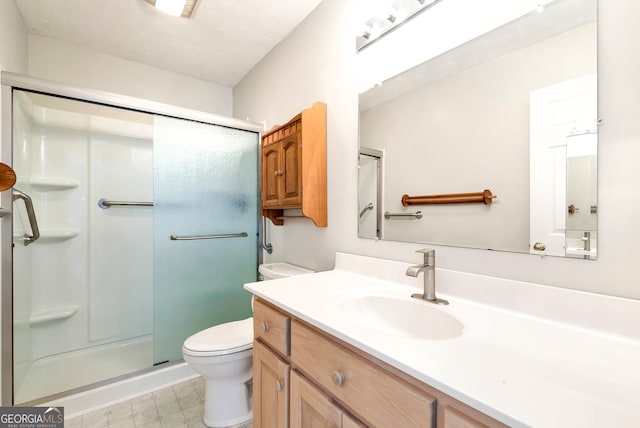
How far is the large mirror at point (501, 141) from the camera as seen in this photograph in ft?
2.53

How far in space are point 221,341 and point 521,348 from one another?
51.8 inches

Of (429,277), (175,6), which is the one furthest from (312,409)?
(175,6)

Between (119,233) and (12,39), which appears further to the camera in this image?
(119,233)

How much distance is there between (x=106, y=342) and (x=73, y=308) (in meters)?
0.36

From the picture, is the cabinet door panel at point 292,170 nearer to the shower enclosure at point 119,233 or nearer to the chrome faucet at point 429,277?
the shower enclosure at point 119,233

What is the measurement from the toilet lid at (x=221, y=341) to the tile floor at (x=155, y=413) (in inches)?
17.2

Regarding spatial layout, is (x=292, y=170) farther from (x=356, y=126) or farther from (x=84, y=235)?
(x=84, y=235)

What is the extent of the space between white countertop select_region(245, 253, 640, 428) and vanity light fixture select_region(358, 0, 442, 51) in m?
1.06

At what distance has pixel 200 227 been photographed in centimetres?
196

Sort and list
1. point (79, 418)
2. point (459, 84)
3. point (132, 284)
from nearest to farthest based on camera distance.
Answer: point (459, 84) < point (79, 418) < point (132, 284)

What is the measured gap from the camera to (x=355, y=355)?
694 mm

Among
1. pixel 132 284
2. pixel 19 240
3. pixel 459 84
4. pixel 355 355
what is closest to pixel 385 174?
pixel 459 84

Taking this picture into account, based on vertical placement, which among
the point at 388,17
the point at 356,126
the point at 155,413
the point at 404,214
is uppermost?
the point at 388,17

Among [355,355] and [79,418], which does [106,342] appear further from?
[355,355]
